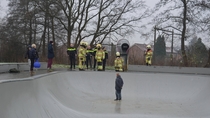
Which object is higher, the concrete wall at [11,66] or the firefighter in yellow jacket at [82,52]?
the firefighter in yellow jacket at [82,52]

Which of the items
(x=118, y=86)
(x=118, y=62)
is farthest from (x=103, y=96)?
(x=118, y=62)

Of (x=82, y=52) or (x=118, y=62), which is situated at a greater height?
(x=82, y=52)

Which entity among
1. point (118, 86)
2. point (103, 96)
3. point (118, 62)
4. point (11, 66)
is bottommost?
point (103, 96)

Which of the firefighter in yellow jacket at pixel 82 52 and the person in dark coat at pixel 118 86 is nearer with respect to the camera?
the person in dark coat at pixel 118 86

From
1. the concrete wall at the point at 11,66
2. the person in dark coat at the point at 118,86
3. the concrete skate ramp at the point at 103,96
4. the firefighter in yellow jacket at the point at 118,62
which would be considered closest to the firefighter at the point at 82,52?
the concrete skate ramp at the point at 103,96

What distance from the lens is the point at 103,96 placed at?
48.2ft

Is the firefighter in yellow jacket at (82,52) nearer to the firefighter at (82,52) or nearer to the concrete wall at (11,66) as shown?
the firefighter at (82,52)

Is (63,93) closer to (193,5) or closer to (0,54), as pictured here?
(193,5)

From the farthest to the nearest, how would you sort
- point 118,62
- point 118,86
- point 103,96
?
point 118,62 → point 103,96 → point 118,86

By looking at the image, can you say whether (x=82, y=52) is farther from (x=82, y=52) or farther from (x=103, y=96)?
(x=103, y=96)

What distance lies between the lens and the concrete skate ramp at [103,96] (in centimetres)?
767

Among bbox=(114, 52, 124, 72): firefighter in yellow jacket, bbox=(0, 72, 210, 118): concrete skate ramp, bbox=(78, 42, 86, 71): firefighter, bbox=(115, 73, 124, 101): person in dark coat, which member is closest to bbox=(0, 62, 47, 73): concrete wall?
bbox=(0, 72, 210, 118): concrete skate ramp

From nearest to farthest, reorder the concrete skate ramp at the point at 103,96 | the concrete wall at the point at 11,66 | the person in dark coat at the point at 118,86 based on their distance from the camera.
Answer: the concrete skate ramp at the point at 103,96 < the person in dark coat at the point at 118,86 < the concrete wall at the point at 11,66

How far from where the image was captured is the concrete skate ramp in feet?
25.2
